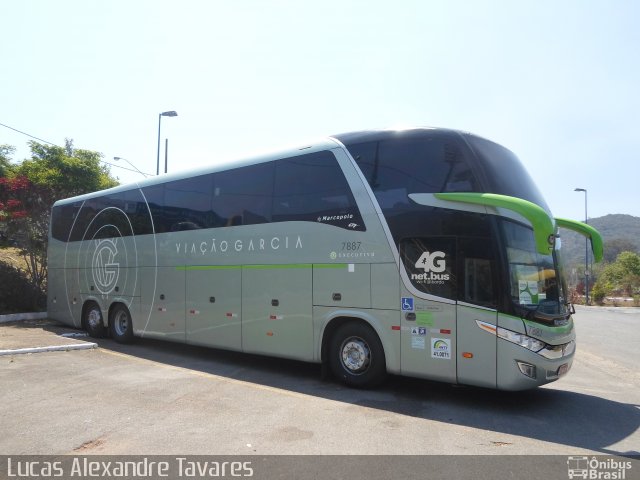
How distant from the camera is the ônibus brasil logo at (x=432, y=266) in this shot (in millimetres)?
7117

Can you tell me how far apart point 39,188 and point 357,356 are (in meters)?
16.3

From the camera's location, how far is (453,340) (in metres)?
6.96

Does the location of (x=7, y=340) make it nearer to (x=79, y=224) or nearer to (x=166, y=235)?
(x=79, y=224)

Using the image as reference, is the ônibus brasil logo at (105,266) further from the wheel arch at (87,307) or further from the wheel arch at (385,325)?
the wheel arch at (385,325)

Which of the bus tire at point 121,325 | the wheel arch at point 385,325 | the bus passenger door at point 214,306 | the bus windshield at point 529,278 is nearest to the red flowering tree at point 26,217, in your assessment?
the bus tire at point 121,325

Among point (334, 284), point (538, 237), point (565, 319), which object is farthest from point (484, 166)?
point (334, 284)

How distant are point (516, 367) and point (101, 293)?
1141 centimetres

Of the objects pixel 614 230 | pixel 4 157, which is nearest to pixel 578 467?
pixel 4 157

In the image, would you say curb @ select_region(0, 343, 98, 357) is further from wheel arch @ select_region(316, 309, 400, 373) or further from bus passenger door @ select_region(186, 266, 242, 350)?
wheel arch @ select_region(316, 309, 400, 373)

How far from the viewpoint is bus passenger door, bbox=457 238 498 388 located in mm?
6695

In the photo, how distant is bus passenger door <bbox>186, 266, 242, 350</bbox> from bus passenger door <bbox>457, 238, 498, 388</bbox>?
4.54 metres

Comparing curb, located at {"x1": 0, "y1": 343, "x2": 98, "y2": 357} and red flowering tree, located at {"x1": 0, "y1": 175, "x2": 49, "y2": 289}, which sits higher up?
red flowering tree, located at {"x1": 0, "y1": 175, "x2": 49, "y2": 289}

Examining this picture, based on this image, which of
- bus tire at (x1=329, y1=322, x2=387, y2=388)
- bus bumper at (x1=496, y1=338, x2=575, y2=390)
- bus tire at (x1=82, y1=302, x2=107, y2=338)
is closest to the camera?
bus bumper at (x1=496, y1=338, x2=575, y2=390)

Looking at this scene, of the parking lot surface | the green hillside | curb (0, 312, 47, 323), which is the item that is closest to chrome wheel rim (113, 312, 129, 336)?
the parking lot surface
